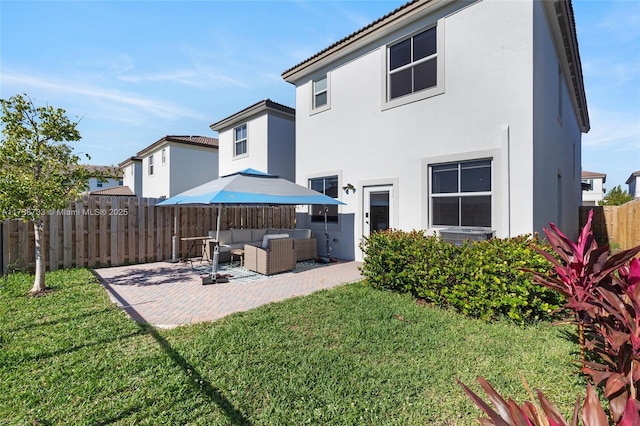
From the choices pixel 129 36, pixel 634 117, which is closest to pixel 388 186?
pixel 129 36

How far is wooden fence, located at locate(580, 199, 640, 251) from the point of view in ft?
45.1

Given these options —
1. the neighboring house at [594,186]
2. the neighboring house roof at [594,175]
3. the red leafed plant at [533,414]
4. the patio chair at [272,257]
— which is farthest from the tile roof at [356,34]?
the neighboring house roof at [594,175]

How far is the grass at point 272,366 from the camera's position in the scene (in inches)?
110

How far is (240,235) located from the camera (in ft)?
37.2

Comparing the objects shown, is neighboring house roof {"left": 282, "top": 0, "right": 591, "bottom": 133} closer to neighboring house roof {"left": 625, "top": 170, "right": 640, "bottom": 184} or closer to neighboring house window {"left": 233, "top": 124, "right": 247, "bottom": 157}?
neighboring house window {"left": 233, "top": 124, "right": 247, "bottom": 157}

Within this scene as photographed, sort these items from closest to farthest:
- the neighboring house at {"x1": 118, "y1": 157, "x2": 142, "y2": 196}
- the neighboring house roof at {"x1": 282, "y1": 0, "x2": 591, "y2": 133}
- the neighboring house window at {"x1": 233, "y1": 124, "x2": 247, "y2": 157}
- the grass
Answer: the grass → the neighboring house roof at {"x1": 282, "y1": 0, "x2": 591, "y2": 133} → the neighboring house window at {"x1": 233, "y1": 124, "x2": 247, "y2": 157} → the neighboring house at {"x1": 118, "y1": 157, "x2": 142, "y2": 196}

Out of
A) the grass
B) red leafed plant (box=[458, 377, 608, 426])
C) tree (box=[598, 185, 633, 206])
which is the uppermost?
tree (box=[598, 185, 633, 206])

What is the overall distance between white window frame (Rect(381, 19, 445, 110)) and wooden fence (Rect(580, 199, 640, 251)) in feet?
40.9

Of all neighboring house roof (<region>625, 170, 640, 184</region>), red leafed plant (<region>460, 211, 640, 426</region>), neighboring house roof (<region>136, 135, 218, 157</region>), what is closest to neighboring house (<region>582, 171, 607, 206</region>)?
neighboring house roof (<region>625, 170, 640, 184</region>)

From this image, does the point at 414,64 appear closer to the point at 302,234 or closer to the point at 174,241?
the point at 302,234

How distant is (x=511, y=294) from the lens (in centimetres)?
488

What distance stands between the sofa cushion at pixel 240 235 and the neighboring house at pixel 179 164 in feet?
33.8

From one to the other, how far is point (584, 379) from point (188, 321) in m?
5.41

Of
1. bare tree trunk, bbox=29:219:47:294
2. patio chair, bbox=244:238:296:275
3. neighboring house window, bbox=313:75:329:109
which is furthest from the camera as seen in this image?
neighboring house window, bbox=313:75:329:109
